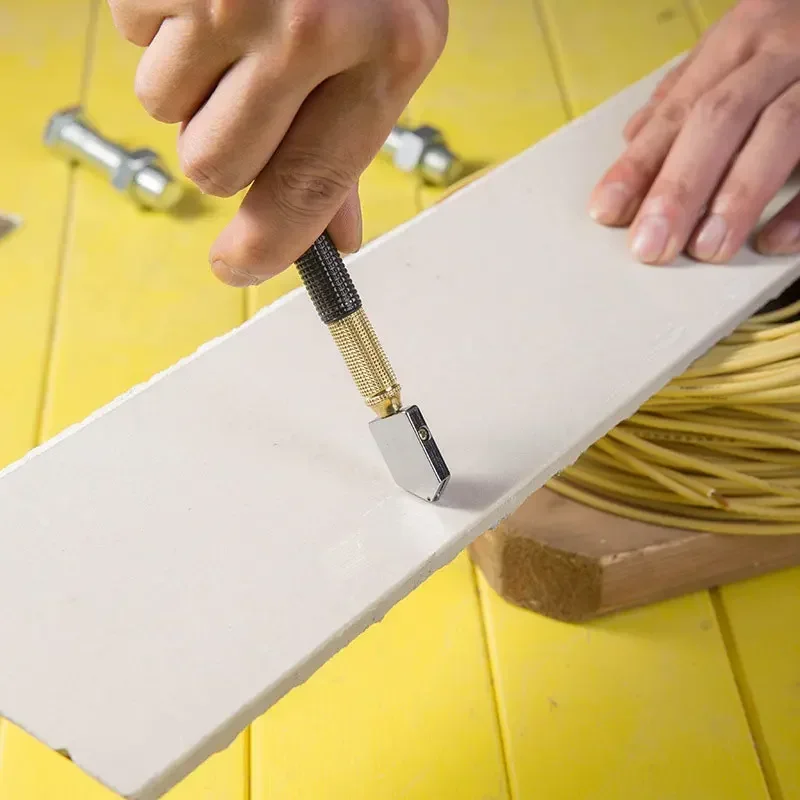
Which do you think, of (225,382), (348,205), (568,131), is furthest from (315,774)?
(568,131)

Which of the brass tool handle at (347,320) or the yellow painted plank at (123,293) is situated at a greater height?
the brass tool handle at (347,320)

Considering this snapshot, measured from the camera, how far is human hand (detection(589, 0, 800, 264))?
2.29 ft

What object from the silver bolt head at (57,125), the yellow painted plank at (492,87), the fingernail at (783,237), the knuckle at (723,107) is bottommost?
the yellow painted plank at (492,87)

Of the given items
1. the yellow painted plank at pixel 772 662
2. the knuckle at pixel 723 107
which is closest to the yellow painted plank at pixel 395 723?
the yellow painted plank at pixel 772 662

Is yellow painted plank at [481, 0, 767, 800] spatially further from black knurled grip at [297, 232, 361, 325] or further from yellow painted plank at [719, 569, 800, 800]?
black knurled grip at [297, 232, 361, 325]

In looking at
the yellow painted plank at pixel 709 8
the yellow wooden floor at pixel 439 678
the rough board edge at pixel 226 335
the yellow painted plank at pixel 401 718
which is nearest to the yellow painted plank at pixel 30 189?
the yellow wooden floor at pixel 439 678

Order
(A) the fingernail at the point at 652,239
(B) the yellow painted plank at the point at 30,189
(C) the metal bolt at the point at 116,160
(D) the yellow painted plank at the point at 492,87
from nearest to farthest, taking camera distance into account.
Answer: (A) the fingernail at the point at 652,239 < (B) the yellow painted plank at the point at 30,189 < (C) the metal bolt at the point at 116,160 < (D) the yellow painted plank at the point at 492,87

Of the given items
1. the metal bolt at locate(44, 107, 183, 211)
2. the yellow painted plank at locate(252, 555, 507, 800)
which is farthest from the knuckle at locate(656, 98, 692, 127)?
the metal bolt at locate(44, 107, 183, 211)

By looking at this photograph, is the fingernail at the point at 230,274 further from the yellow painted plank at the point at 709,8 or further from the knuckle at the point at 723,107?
the yellow painted plank at the point at 709,8

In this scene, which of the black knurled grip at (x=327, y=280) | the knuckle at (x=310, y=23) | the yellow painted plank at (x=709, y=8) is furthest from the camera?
the yellow painted plank at (x=709, y=8)

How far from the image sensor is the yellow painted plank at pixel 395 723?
0.70 meters

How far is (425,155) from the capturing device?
1100mm

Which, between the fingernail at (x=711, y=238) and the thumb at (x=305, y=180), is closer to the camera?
the thumb at (x=305, y=180)

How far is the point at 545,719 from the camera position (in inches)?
28.9
